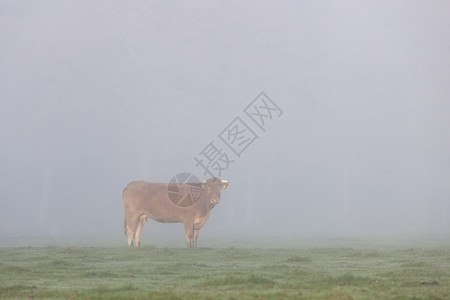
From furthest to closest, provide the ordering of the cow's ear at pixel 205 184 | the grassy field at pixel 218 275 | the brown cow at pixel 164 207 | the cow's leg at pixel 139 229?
the cow's leg at pixel 139 229 → the cow's ear at pixel 205 184 → the brown cow at pixel 164 207 → the grassy field at pixel 218 275

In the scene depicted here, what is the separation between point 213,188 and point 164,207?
10.2ft

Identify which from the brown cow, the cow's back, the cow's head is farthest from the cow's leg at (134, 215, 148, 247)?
the cow's head

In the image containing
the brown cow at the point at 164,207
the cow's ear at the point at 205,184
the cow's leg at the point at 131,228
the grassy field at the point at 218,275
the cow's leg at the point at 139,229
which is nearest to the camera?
the grassy field at the point at 218,275

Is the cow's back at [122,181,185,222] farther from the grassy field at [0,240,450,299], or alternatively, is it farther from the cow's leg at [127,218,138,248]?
the grassy field at [0,240,450,299]

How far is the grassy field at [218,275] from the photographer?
18.2m

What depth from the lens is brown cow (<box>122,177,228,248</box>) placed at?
3691 cm

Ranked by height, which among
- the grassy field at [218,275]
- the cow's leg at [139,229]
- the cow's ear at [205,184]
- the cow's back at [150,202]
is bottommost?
the grassy field at [218,275]

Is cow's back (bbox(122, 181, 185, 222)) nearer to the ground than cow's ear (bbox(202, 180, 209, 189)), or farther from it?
nearer to the ground

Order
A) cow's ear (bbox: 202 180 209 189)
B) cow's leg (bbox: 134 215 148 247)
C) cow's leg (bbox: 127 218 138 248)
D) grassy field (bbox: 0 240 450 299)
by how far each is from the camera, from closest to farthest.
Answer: grassy field (bbox: 0 240 450 299) < cow's ear (bbox: 202 180 209 189) < cow's leg (bbox: 127 218 138 248) < cow's leg (bbox: 134 215 148 247)

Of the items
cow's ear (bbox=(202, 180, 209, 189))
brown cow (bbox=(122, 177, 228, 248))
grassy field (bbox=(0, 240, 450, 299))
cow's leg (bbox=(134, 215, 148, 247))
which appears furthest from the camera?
cow's leg (bbox=(134, 215, 148, 247))

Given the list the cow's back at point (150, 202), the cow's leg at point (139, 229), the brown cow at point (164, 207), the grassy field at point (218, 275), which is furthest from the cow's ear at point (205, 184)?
the grassy field at point (218, 275)

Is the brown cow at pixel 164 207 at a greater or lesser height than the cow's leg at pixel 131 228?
greater

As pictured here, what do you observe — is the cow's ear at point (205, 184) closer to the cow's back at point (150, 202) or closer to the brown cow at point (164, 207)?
the brown cow at point (164, 207)

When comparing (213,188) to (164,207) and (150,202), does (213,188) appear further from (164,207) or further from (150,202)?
(150,202)
